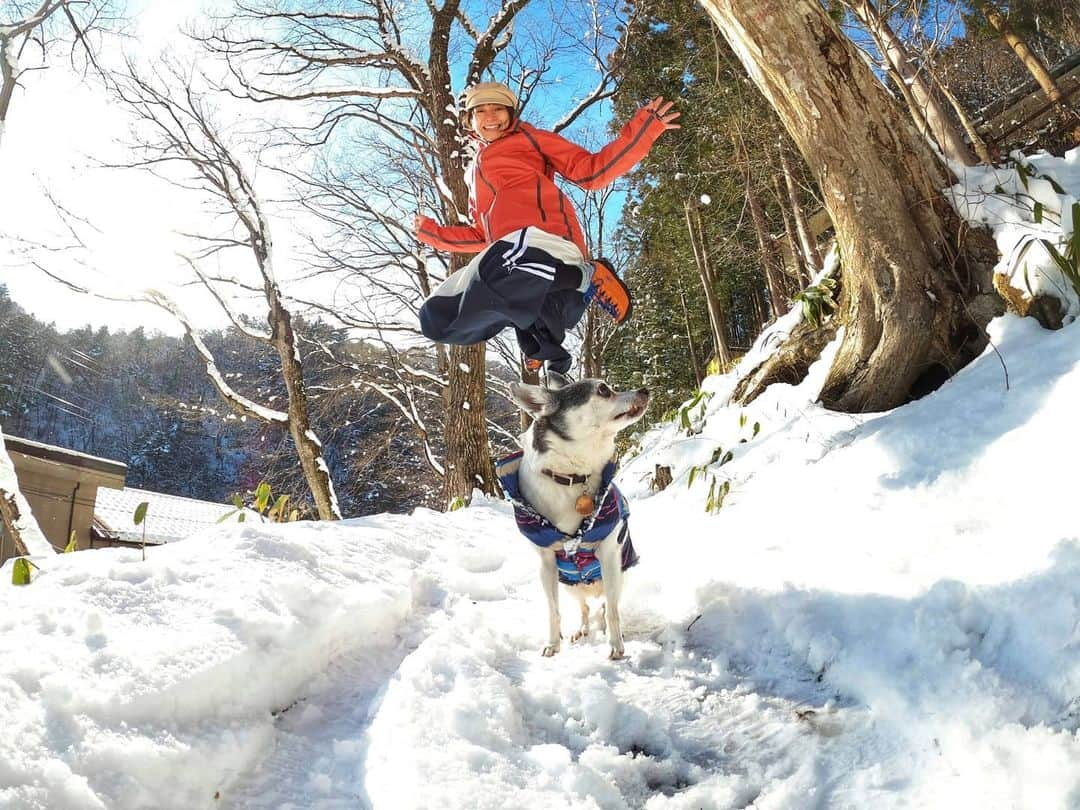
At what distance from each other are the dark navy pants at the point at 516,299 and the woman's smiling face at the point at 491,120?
0.81 meters

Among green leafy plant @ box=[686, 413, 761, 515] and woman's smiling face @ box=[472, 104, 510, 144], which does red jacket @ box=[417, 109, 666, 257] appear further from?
green leafy plant @ box=[686, 413, 761, 515]

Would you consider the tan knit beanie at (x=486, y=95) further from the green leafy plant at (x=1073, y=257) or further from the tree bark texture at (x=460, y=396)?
the tree bark texture at (x=460, y=396)

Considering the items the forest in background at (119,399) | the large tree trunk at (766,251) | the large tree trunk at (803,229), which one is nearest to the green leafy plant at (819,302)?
the large tree trunk at (803,229)

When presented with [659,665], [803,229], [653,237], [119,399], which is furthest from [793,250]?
[119,399]

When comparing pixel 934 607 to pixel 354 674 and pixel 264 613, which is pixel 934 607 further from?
pixel 264 613

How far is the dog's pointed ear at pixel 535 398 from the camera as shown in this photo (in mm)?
3119

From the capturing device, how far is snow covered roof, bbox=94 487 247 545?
16.9 meters

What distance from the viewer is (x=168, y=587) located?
223cm

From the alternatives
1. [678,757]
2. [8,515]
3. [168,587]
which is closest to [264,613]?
[168,587]

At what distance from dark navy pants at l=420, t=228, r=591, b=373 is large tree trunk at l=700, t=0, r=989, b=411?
6.29ft

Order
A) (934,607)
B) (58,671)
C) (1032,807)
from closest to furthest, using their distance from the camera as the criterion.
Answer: (1032,807) < (58,671) < (934,607)

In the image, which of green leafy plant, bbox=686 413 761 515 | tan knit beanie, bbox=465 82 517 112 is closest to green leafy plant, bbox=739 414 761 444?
green leafy plant, bbox=686 413 761 515

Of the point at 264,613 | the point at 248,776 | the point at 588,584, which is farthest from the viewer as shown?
the point at 588,584

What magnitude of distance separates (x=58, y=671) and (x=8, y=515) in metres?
3.71
